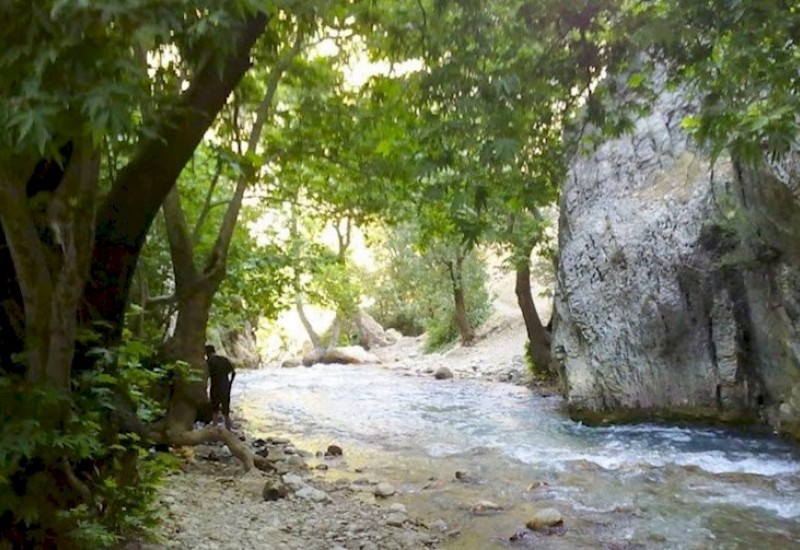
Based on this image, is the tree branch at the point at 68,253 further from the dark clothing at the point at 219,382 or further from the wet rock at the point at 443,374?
the wet rock at the point at 443,374

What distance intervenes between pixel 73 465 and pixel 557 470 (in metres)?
6.17

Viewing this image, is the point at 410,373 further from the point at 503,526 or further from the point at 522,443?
the point at 503,526

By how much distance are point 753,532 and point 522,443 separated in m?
4.26

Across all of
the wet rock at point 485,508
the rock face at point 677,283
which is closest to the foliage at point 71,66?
the wet rock at point 485,508

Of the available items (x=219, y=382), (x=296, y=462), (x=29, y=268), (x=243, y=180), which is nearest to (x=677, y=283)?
(x=296, y=462)

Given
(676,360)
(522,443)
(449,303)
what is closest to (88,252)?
(522,443)

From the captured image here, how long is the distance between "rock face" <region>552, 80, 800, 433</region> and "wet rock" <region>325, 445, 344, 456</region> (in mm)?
4535

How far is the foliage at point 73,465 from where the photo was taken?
10.1 ft

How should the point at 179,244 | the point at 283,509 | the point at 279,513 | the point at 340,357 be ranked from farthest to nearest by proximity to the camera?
the point at 340,357, the point at 179,244, the point at 283,509, the point at 279,513

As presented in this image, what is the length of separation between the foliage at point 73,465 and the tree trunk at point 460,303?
19.2 meters

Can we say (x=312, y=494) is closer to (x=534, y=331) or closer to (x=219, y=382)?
(x=219, y=382)

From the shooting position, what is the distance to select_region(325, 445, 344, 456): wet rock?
375 inches

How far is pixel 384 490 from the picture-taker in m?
Answer: 7.40

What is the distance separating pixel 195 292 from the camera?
28.0ft
